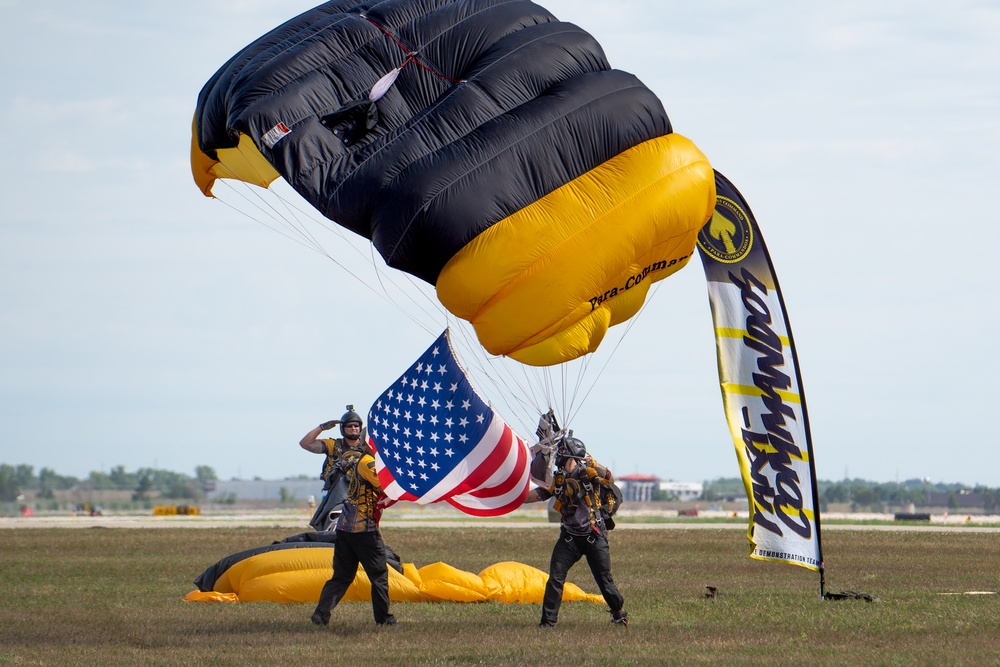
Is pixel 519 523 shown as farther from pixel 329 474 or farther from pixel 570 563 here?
pixel 570 563

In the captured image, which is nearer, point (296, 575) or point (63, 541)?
point (296, 575)

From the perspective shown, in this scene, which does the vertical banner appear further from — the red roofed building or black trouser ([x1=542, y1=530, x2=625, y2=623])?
the red roofed building

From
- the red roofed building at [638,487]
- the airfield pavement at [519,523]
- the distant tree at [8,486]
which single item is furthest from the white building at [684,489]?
the airfield pavement at [519,523]

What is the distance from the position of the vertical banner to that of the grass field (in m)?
0.95

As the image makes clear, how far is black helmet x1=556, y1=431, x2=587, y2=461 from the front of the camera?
13.2 metres

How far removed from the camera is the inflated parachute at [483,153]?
38.2 feet

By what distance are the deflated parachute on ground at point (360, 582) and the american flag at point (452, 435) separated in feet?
4.39

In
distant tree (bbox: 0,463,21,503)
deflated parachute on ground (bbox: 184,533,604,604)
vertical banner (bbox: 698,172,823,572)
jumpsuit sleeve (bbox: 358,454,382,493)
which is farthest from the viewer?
distant tree (bbox: 0,463,21,503)

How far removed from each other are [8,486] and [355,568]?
15748 cm

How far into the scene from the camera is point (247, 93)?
39.9 ft

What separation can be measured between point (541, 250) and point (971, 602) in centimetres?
733

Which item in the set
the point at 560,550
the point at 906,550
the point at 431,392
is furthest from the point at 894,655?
the point at 906,550

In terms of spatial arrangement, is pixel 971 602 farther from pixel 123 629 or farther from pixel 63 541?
pixel 63 541

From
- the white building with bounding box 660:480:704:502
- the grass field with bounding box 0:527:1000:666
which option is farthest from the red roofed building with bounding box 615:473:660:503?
the grass field with bounding box 0:527:1000:666
